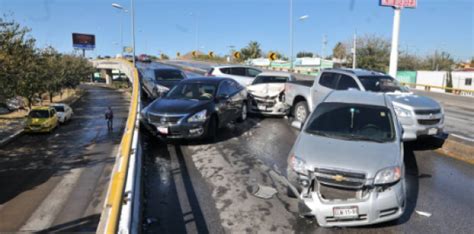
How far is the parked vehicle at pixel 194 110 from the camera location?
891cm

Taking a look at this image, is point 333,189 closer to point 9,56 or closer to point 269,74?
point 269,74

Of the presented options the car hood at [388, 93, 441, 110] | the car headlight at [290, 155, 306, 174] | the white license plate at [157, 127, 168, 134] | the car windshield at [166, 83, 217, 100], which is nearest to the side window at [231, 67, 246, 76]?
the car windshield at [166, 83, 217, 100]

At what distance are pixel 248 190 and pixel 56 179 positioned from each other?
39.7 feet

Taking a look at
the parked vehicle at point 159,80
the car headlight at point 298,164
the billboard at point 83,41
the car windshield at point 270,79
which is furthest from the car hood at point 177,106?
the billboard at point 83,41

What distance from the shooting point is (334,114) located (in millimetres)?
6062

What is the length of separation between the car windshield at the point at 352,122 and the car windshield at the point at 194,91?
448 centimetres

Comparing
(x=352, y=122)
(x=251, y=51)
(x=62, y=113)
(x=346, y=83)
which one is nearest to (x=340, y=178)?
(x=352, y=122)

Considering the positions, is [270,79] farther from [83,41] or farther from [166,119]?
[83,41]

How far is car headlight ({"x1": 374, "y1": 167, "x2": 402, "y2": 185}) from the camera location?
14.8 feet

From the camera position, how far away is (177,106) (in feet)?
30.6

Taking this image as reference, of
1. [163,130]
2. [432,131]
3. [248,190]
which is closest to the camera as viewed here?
[248,190]

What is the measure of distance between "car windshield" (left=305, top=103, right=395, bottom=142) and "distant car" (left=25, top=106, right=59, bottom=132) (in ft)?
83.1

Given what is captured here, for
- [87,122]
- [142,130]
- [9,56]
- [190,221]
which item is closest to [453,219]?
[190,221]

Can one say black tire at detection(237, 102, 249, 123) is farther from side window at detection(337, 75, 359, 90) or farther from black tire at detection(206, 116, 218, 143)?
side window at detection(337, 75, 359, 90)
